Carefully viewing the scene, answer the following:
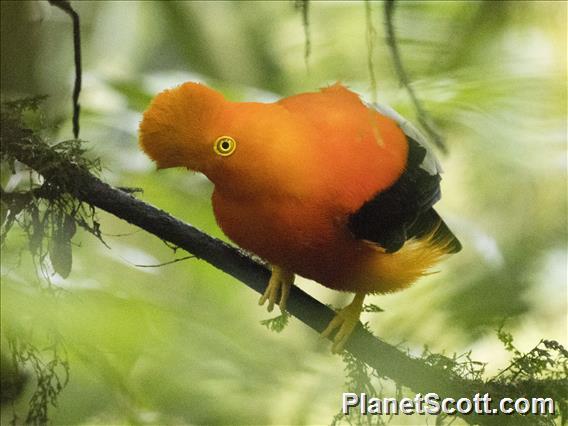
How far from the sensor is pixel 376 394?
101 cm

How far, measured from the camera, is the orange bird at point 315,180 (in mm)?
731

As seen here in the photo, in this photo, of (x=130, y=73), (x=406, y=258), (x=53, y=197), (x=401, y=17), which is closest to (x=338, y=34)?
(x=401, y=17)

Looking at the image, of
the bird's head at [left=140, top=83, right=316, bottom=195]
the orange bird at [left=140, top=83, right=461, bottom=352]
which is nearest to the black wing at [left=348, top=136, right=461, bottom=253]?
the orange bird at [left=140, top=83, right=461, bottom=352]

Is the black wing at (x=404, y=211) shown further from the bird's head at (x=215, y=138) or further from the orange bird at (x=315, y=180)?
the bird's head at (x=215, y=138)

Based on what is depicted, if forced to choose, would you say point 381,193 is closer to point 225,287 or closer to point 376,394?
point 376,394

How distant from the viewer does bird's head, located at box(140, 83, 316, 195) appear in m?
0.72

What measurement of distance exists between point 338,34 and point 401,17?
14 cm

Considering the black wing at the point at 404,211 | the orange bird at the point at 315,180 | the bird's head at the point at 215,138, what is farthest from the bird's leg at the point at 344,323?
the bird's head at the point at 215,138

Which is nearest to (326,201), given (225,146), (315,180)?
(315,180)

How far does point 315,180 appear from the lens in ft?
2.57

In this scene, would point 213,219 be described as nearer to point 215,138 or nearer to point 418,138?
point 418,138

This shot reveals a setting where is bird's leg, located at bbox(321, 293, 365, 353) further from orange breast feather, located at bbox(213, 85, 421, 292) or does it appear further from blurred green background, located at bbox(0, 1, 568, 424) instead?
blurred green background, located at bbox(0, 1, 568, 424)

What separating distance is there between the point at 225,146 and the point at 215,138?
0.04ft

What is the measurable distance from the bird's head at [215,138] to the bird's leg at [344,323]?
0.83ft
